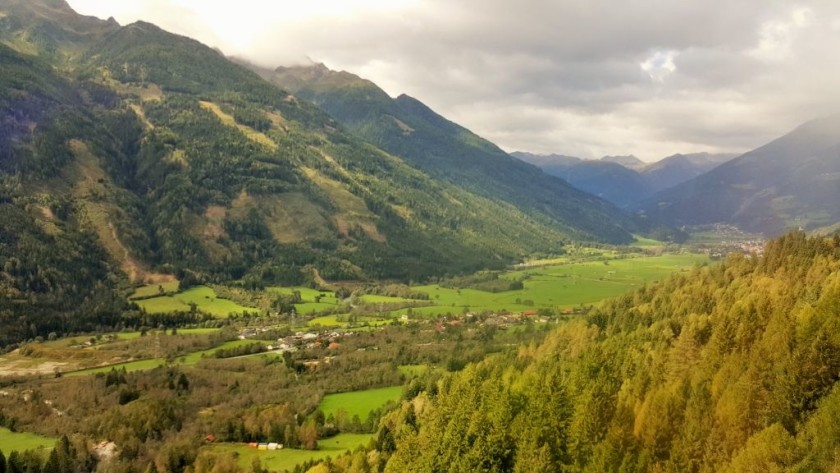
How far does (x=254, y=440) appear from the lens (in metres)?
82.8

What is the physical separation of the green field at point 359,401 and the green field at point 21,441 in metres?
37.7

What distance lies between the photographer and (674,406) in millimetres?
43969

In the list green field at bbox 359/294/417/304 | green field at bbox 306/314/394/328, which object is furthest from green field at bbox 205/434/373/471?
green field at bbox 359/294/417/304

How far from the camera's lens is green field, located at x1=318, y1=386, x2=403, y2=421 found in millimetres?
92438

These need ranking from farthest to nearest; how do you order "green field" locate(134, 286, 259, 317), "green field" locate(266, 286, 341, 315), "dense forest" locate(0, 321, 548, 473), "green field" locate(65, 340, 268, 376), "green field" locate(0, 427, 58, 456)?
1. "green field" locate(266, 286, 341, 315)
2. "green field" locate(134, 286, 259, 317)
3. "green field" locate(65, 340, 268, 376)
4. "green field" locate(0, 427, 58, 456)
5. "dense forest" locate(0, 321, 548, 473)

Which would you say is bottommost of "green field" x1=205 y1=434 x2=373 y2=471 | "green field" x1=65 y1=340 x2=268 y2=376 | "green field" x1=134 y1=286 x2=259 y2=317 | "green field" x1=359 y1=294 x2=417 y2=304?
"green field" x1=205 y1=434 x2=373 y2=471

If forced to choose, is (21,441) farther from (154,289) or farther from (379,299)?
(379,299)

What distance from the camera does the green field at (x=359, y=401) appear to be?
9244 centimetres

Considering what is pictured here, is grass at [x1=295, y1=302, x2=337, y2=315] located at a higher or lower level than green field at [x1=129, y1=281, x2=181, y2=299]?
lower

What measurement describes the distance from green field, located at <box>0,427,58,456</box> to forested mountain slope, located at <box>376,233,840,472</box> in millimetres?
47559

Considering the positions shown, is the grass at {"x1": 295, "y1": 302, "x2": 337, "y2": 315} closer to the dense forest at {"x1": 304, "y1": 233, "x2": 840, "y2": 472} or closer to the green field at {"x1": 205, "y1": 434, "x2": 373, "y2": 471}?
the green field at {"x1": 205, "y1": 434, "x2": 373, "y2": 471}

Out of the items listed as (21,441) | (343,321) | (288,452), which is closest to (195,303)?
(343,321)

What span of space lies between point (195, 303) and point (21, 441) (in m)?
81.6

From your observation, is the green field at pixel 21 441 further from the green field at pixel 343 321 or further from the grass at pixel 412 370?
the green field at pixel 343 321
